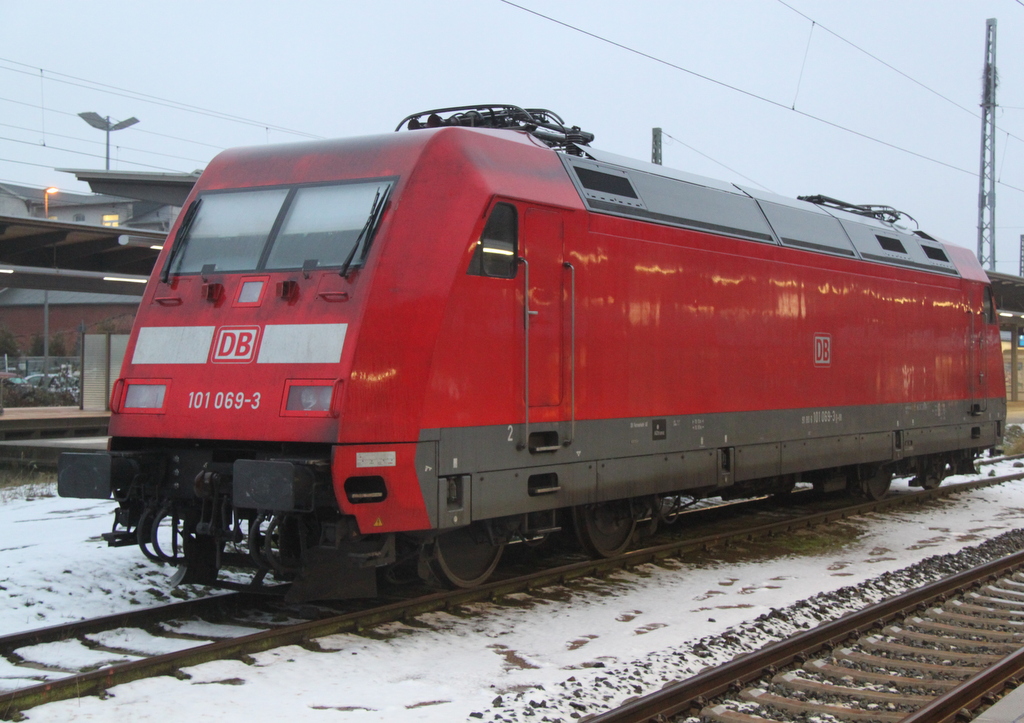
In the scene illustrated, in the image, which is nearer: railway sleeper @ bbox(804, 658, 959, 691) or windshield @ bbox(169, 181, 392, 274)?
railway sleeper @ bbox(804, 658, 959, 691)

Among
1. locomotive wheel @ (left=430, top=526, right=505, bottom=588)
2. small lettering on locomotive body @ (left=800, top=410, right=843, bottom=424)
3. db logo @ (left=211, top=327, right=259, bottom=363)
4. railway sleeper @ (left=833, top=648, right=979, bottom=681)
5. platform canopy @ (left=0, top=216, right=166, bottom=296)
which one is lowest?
railway sleeper @ (left=833, top=648, right=979, bottom=681)

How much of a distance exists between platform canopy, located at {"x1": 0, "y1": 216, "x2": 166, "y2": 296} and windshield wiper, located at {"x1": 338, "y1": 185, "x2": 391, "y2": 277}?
9.39m

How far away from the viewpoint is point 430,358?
6.92 metres

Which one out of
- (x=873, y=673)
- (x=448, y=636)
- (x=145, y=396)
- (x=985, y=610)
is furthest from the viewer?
(x=985, y=610)

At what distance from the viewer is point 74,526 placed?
34.9 feet

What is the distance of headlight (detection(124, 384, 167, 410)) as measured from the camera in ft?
24.2

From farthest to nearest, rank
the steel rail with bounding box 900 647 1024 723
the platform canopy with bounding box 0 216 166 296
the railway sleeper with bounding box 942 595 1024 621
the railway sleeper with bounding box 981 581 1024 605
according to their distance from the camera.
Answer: the platform canopy with bounding box 0 216 166 296 < the railway sleeper with bounding box 981 581 1024 605 < the railway sleeper with bounding box 942 595 1024 621 < the steel rail with bounding box 900 647 1024 723

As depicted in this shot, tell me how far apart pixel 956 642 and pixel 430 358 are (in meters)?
4.34

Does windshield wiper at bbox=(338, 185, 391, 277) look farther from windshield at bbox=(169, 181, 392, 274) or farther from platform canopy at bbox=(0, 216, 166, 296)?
platform canopy at bbox=(0, 216, 166, 296)

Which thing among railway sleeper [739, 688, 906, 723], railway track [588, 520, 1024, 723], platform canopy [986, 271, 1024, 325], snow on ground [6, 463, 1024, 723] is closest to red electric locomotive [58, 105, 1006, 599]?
snow on ground [6, 463, 1024, 723]

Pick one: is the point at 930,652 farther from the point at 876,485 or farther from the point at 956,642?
the point at 876,485

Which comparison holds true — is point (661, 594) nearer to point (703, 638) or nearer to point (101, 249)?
point (703, 638)

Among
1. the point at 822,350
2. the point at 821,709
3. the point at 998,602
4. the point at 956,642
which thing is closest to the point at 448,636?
the point at 821,709

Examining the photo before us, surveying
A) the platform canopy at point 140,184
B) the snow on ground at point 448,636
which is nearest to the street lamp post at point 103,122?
the platform canopy at point 140,184
